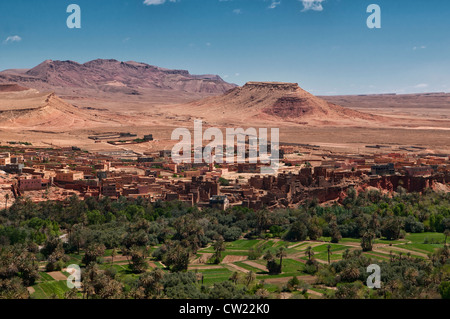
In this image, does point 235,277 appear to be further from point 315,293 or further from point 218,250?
point 218,250

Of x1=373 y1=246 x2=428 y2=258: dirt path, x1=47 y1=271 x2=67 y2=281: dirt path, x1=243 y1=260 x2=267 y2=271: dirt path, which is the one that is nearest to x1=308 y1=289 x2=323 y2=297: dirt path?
x1=243 y1=260 x2=267 y2=271: dirt path

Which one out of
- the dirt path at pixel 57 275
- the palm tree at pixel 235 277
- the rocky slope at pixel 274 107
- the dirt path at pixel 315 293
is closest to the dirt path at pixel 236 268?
the palm tree at pixel 235 277

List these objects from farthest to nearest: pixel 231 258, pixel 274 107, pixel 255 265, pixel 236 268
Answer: pixel 274 107
pixel 231 258
pixel 255 265
pixel 236 268

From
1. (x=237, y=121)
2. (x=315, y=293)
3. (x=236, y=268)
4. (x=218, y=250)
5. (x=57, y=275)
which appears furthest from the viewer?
(x=237, y=121)

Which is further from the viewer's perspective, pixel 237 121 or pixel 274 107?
pixel 274 107

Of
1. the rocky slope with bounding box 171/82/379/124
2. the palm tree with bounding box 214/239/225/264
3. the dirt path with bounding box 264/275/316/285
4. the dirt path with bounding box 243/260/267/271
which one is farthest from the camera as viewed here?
the rocky slope with bounding box 171/82/379/124

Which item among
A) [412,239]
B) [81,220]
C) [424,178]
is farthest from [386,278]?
[424,178]

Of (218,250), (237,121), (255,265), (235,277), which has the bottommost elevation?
(255,265)

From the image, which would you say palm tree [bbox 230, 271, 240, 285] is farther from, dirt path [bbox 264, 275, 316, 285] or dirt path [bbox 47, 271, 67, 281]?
dirt path [bbox 47, 271, 67, 281]

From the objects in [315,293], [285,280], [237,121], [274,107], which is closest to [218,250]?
[285,280]

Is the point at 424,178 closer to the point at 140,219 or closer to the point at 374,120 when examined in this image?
the point at 140,219

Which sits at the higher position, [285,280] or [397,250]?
[397,250]

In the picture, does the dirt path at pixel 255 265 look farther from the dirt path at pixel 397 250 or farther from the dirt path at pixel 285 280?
the dirt path at pixel 397 250
